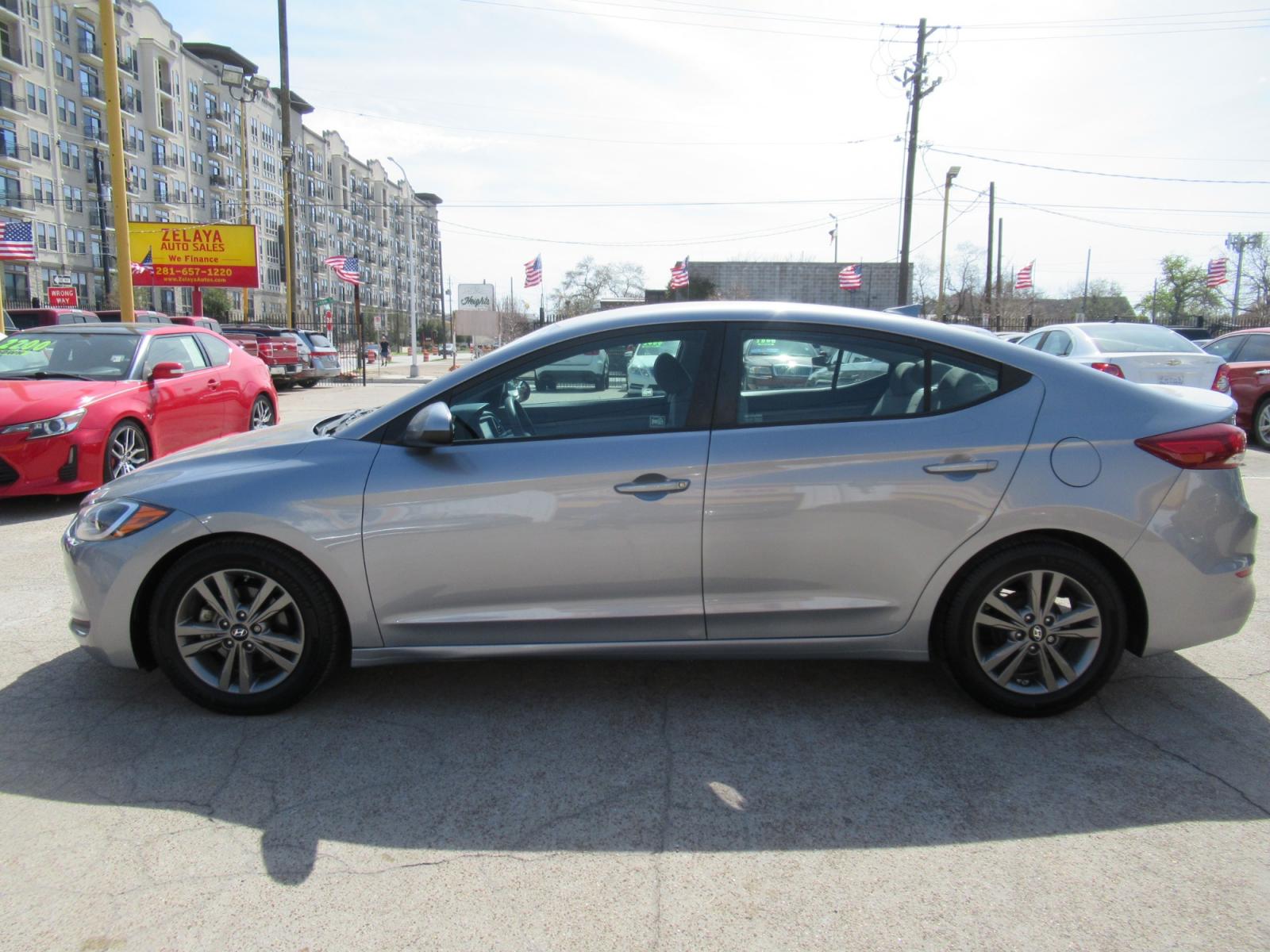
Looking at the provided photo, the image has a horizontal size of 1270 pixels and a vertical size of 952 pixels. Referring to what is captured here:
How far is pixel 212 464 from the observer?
11.8ft

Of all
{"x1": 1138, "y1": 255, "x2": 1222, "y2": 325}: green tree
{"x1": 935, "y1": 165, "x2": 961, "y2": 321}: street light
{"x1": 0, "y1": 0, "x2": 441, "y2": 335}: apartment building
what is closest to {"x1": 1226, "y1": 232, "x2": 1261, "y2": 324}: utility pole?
{"x1": 1138, "y1": 255, "x2": 1222, "y2": 325}: green tree

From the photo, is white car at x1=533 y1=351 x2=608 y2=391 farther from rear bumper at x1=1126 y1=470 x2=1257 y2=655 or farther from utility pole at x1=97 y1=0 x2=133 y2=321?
utility pole at x1=97 y1=0 x2=133 y2=321

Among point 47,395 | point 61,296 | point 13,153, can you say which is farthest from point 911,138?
point 13,153

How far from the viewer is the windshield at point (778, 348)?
3.52m

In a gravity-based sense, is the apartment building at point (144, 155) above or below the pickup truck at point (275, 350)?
above

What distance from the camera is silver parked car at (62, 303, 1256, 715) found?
335 cm

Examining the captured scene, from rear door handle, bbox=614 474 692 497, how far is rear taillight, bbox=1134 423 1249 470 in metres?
1.77

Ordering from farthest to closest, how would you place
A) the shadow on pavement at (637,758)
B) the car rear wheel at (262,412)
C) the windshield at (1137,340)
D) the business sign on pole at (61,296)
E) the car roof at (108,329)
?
the business sign on pole at (61,296), the windshield at (1137,340), the car rear wheel at (262,412), the car roof at (108,329), the shadow on pavement at (637,758)

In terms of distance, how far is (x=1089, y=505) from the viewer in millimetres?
3342

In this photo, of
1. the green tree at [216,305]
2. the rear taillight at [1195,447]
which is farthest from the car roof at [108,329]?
the green tree at [216,305]

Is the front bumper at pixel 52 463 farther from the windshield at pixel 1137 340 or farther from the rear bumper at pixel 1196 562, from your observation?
the windshield at pixel 1137 340

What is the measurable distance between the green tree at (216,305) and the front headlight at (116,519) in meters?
64.2

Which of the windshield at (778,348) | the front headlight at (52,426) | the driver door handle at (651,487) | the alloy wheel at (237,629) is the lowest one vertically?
the alloy wheel at (237,629)

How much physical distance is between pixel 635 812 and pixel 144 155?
70.6m
